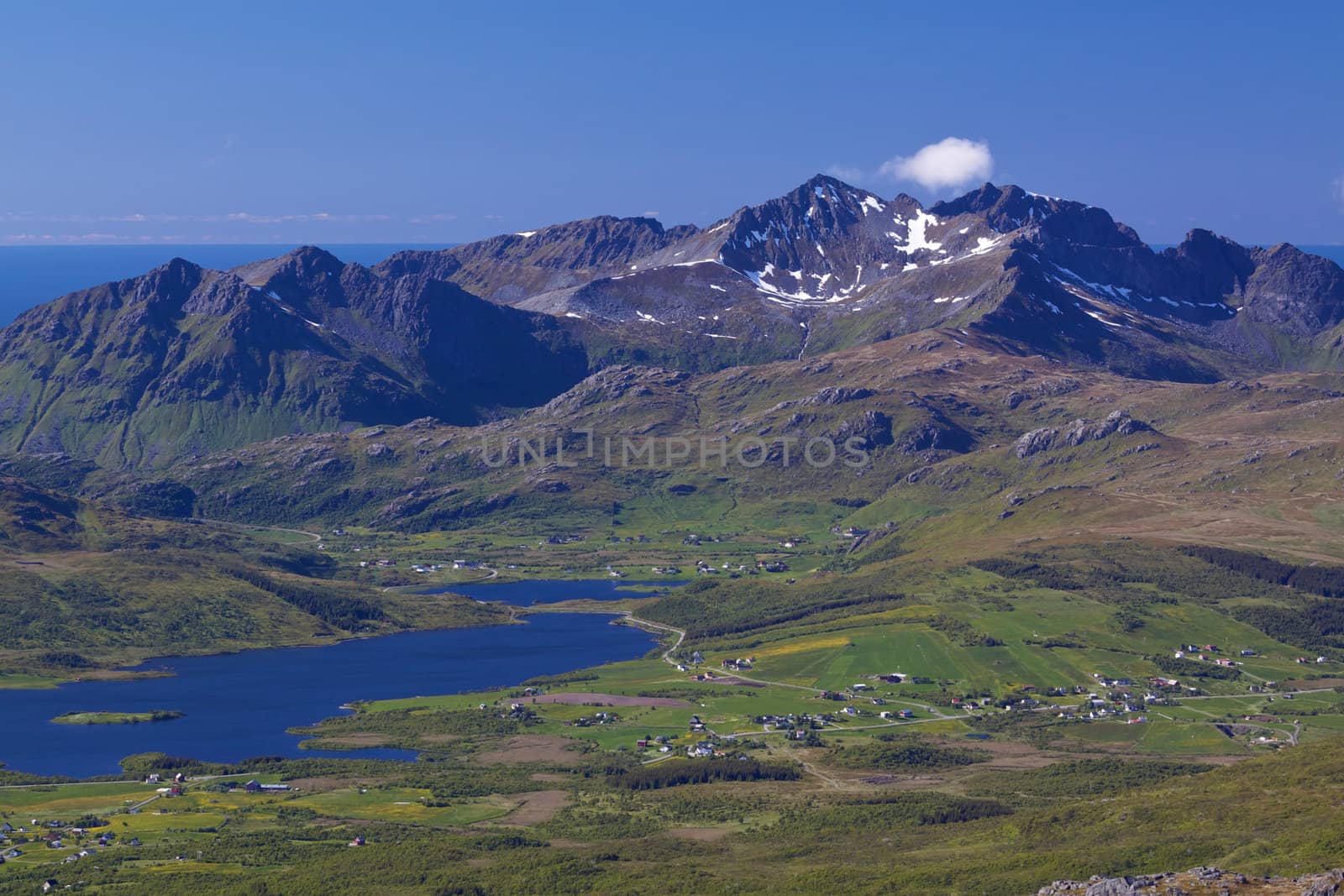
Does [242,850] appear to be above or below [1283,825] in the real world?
below

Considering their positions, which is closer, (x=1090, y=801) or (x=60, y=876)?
(x=60, y=876)

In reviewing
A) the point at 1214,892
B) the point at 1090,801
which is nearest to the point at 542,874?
the point at 1090,801

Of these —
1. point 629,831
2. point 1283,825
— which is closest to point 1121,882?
point 1283,825

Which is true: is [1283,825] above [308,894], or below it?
above

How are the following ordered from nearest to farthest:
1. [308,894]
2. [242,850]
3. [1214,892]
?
[1214,892], [308,894], [242,850]

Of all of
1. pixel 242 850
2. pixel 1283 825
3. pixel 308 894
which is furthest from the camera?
pixel 242 850

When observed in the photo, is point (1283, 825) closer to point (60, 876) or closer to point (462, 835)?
point (462, 835)

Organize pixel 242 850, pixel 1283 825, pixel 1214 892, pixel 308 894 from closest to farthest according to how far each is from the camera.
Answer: pixel 1214 892, pixel 1283 825, pixel 308 894, pixel 242 850

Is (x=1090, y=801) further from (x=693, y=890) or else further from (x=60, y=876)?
(x=60, y=876)

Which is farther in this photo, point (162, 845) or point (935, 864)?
point (162, 845)
